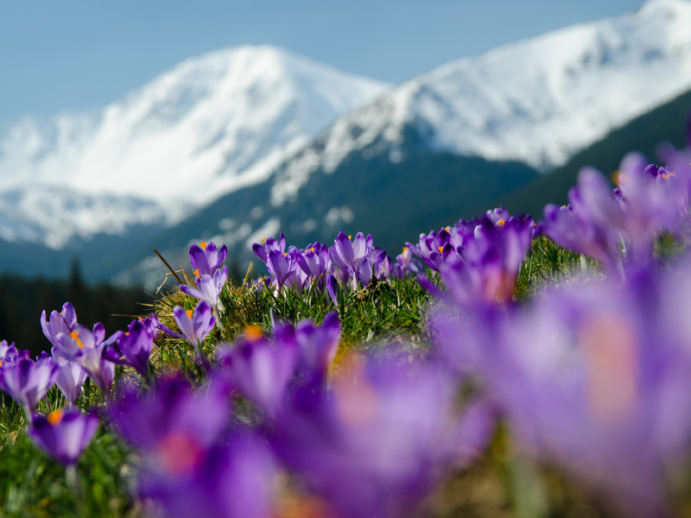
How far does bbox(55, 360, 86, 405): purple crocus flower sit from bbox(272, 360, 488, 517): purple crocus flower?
1.90 metres

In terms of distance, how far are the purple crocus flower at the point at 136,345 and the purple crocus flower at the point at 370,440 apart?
4.98 ft

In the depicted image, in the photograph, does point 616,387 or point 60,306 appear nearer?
point 616,387

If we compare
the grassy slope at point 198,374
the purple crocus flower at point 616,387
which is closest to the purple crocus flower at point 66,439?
the grassy slope at point 198,374

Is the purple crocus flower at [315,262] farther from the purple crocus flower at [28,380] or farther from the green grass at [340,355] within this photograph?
the purple crocus flower at [28,380]

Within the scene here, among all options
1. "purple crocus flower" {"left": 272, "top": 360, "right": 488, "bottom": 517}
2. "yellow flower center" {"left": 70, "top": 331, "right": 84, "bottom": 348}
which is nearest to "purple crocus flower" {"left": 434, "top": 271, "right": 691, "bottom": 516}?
"purple crocus flower" {"left": 272, "top": 360, "right": 488, "bottom": 517}

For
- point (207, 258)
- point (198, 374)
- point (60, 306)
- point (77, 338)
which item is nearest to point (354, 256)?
point (207, 258)

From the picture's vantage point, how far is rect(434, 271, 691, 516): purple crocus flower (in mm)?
742

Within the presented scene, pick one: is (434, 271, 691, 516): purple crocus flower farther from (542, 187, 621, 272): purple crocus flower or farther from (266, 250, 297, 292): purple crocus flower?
(266, 250, 297, 292): purple crocus flower

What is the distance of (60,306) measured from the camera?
69.9 meters

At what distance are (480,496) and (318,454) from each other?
0.59 m

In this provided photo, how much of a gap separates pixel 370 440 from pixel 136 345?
1668 millimetres

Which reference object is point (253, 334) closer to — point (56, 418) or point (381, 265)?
point (56, 418)

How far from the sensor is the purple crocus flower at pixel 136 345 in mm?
2166

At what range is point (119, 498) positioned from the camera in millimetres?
1688
